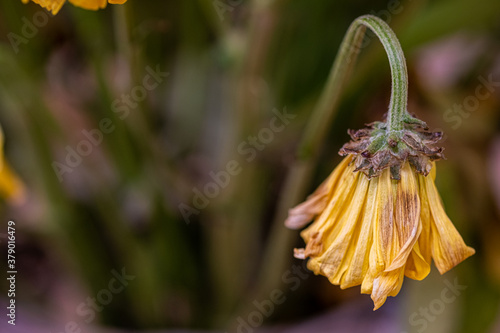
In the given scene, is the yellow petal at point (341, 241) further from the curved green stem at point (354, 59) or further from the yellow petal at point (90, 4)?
the yellow petal at point (90, 4)

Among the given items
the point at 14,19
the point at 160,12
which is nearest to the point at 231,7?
the point at 160,12

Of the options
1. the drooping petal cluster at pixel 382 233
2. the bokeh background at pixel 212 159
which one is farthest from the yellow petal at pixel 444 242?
the bokeh background at pixel 212 159

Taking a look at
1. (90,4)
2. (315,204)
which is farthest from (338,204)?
(90,4)

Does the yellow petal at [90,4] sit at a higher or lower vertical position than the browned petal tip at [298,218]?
higher

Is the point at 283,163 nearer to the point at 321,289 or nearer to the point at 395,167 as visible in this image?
the point at 321,289

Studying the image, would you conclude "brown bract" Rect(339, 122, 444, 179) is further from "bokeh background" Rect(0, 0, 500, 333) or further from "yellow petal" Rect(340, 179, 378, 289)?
"bokeh background" Rect(0, 0, 500, 333)

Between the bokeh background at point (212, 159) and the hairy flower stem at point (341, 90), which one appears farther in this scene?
the bokeh background at point (212, 159)

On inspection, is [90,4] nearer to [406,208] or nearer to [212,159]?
[406,208]

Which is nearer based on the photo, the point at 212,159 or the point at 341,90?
the point at 341,90
